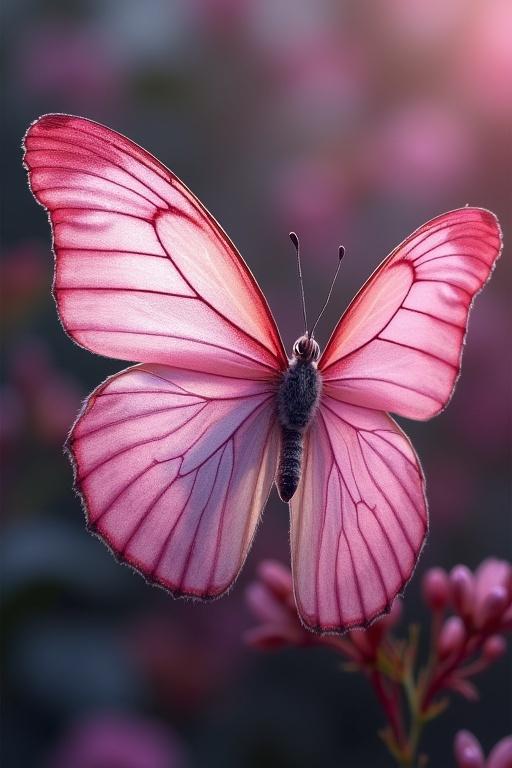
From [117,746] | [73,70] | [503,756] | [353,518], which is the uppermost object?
[73,70]

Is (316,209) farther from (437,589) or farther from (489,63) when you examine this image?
(437,589)

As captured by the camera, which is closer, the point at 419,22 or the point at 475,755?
the point at 475,755

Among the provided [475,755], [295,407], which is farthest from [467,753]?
[295,407]

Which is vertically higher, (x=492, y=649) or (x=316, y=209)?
(x=316, y=209)

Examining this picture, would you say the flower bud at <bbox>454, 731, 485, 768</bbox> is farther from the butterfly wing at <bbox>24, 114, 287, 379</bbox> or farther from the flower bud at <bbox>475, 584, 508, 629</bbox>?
the butterfly wing at <bbox>24, 114, 287, 379</bbox>

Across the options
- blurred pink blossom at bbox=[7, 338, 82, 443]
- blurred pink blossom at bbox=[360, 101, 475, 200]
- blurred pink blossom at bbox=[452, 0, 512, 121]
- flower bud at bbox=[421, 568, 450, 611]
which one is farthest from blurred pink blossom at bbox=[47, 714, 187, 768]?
blurred pink blossom at bbox=[452, 0, 512, 121]

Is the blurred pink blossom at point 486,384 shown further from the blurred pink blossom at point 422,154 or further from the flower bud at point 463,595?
the flower bud at point 463,595

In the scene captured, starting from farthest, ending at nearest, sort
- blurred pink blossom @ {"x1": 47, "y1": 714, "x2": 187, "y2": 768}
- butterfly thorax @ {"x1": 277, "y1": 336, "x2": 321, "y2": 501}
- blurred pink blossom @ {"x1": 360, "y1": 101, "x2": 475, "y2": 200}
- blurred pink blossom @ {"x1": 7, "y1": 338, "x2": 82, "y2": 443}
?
blurred pink blossom @ {"x1": 360, "y1": 101, "x2": 475, "y2": 200} < blurred pink blossom @ {"x1": 7, "y1": 338, "x2": 82, "y2": 443} < blurred pink blossom @ {"x1": 47, "y1": 714, "x2": 187, "y2": 768} < butterfly thorax @ {"x1": 277, "y1": 336, "x2": 321, "y2": 501}
